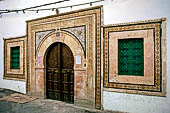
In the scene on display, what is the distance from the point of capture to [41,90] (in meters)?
4.66

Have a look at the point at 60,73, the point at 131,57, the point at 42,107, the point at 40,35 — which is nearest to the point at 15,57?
the point at 40,35

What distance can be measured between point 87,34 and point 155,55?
6.20 ft

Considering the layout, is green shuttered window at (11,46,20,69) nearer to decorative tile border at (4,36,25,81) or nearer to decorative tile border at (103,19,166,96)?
decorative tile border at (4,36,25,81)

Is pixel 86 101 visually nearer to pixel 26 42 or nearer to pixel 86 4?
pixel 86 4

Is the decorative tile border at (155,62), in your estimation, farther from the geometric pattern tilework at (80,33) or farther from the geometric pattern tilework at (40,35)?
the geometric pattern tilework at (40,35)

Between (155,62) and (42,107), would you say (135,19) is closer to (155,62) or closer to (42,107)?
(155,62)

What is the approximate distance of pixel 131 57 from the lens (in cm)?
331

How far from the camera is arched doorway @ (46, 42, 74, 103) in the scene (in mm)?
4207

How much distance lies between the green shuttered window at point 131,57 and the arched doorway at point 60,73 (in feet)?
5.17

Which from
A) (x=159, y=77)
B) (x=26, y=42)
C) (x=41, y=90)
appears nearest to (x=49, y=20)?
(x=26, y=42)

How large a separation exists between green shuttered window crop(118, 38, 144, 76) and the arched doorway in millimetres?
1577

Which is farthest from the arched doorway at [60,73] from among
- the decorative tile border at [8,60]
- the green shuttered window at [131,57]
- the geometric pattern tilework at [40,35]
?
the green shuttered window at [131,57]

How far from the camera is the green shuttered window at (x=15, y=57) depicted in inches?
213

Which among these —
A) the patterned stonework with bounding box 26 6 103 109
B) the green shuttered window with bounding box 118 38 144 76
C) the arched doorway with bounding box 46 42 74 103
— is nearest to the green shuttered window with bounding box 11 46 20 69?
the patterned stonework with bounding box 26 6 103 109
